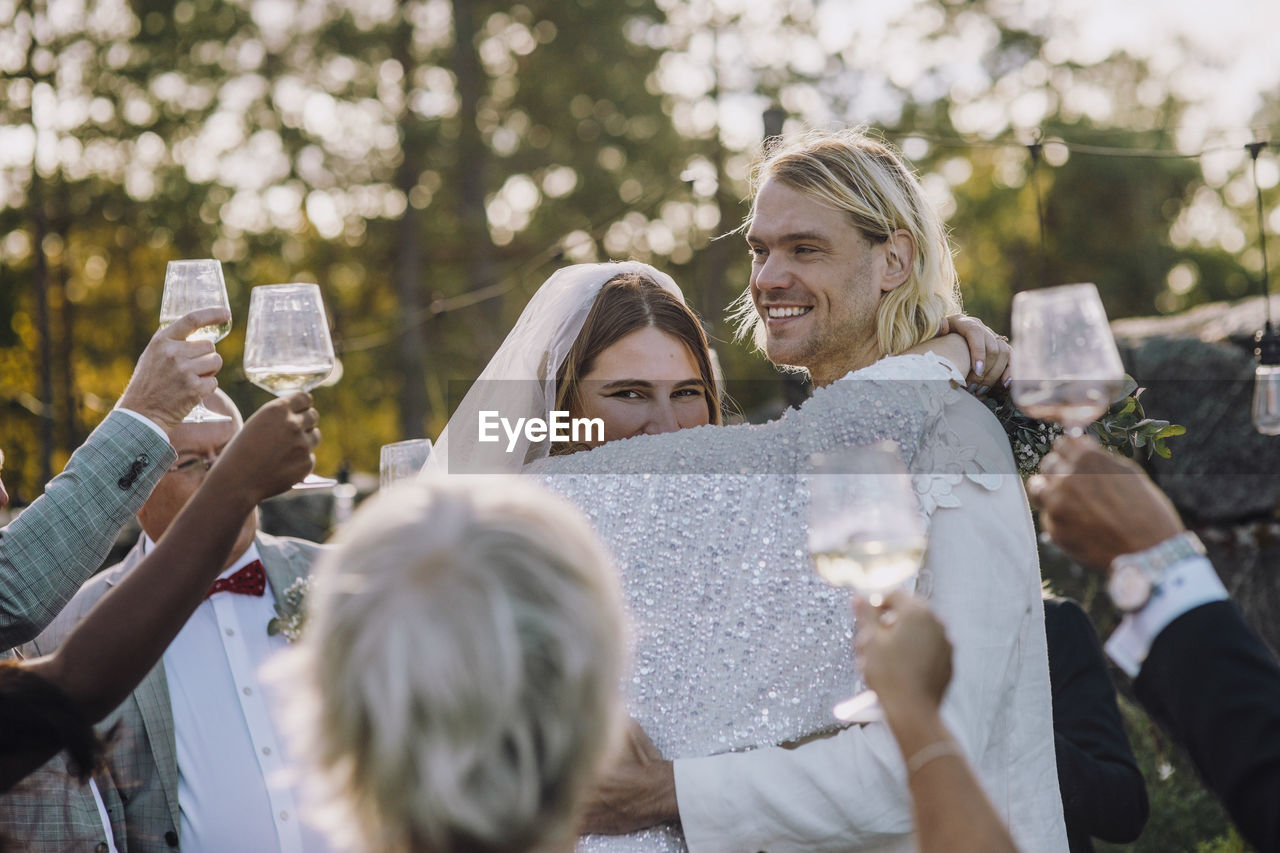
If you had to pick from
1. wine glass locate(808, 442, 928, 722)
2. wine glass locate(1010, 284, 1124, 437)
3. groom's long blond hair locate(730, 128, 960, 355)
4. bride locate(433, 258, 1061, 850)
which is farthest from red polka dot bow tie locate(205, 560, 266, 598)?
wine glass locate(1010, 284, 1124, 437)

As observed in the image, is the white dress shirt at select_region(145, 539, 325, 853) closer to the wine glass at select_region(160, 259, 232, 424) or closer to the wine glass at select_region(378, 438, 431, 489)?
the wine glass at select_region(378, 438, 431, 489)

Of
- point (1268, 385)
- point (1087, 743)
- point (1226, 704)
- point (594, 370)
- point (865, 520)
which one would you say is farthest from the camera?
point (1268, 385)

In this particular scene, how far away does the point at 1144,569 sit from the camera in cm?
182

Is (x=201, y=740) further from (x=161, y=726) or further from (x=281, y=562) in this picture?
(x=281, y=562)

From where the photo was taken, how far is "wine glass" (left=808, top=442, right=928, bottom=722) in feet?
6.14

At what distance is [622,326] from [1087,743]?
1.95m

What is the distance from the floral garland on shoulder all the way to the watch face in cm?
120

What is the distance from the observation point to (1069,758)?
3.72 m

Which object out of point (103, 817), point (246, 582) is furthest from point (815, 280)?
point (103, 817)

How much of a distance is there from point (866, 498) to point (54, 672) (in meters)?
1.37

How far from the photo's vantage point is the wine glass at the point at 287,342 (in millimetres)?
2736

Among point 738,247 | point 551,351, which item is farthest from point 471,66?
point 551,351

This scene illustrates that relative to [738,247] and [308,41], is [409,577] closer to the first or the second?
[308,41]

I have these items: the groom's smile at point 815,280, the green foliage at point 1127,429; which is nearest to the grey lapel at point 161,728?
the groom's smile at point 815,280
